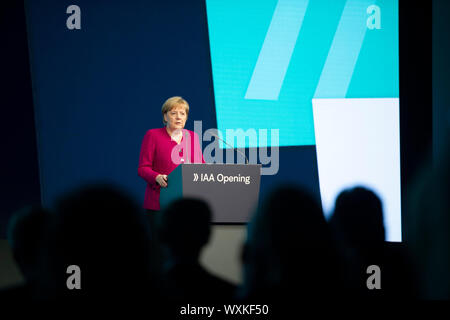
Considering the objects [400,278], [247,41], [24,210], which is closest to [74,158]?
[247,41]

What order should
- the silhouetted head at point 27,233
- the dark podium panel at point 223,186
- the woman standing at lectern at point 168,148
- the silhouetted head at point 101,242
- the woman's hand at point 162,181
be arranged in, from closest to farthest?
the silhouetted head at point 101,242 < the silhouetted head at point 27,233 < the dark podium panel at point 223,186 < the woman's hand at point 162,181 < the woman standing at lectern at point 168,148

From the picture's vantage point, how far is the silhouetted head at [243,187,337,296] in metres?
0.96

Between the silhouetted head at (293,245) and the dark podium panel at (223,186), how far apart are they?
1227mm

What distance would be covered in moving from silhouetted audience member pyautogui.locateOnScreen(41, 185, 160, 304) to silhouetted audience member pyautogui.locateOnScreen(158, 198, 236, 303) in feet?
0.39

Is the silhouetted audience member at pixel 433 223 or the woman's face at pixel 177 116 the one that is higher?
the woman's face at pixel 177 116

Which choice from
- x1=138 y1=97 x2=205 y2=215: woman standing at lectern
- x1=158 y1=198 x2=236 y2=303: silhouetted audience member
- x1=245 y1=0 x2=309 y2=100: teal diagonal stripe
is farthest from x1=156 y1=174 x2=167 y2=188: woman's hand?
x1=245 y1=0 x2=309 y2=100: teal diagonal stripe

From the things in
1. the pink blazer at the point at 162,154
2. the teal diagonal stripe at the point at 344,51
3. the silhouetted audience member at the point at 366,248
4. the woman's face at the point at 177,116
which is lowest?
the silhouetted audience member at the point at 366,248

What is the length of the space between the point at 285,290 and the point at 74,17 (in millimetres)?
4079

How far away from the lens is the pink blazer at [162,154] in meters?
2.67

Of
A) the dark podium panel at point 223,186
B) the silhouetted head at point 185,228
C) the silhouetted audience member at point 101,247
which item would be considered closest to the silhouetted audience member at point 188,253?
the silhouetted head at point 185,228

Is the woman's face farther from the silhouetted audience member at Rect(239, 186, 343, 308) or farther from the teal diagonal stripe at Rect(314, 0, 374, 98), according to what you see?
the teal diagonal stripe at Rect(314, 0, 374, 98)

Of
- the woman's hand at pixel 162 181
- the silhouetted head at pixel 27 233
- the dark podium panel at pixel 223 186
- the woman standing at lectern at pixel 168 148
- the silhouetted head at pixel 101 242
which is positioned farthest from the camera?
the woman standing at lectern at pixel 168 148

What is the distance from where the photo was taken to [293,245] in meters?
0.97

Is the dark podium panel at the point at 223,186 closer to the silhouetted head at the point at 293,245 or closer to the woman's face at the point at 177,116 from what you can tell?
the woman's face at the point at 177,116
